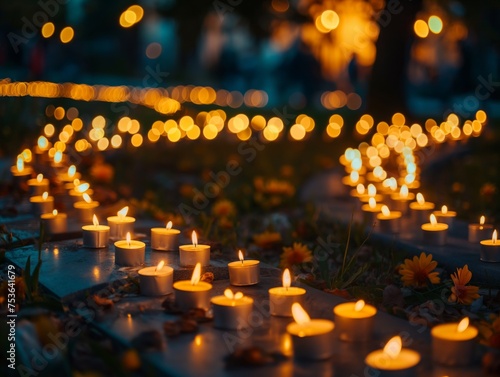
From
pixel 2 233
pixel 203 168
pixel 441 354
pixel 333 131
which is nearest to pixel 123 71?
pixel 333 131

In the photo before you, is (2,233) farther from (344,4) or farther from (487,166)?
(344,4)

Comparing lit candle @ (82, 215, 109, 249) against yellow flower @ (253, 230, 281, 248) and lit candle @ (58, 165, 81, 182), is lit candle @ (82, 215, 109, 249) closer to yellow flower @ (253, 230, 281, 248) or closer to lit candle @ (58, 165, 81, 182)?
yellow flower @ (253, 230, 281, 248)

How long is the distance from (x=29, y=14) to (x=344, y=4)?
8308mm

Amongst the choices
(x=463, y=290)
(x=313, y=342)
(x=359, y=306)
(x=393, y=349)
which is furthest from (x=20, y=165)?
(x=393, y=349)

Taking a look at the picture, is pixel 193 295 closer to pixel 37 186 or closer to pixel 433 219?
pixel 433 219

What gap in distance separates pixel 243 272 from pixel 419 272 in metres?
0.78

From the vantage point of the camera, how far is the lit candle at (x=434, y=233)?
438 cm

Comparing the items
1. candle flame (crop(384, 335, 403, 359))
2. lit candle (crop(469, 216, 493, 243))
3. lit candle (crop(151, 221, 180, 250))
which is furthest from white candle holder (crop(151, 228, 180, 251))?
candle flame (crop(384, 335, 403, 359))

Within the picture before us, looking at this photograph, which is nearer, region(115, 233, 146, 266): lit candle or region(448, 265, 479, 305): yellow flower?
region(448, 265, 479, 305): yellow flower

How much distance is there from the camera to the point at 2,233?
4230 mm

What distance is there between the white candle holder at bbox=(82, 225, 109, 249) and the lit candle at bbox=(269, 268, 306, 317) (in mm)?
1188

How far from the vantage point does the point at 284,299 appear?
307 centimetres

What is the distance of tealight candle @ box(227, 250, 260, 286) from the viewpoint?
3465mm

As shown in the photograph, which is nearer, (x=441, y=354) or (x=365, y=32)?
(x=441, y=354)
